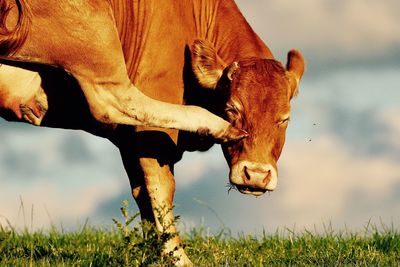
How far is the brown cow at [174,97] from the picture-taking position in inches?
405

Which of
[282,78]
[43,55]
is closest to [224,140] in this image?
[282,78]

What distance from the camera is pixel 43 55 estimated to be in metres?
9.34

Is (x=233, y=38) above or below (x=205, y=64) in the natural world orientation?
above

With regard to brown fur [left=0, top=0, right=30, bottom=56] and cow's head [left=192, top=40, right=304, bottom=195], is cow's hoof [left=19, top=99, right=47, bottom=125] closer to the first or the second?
brown fur [left=0, top=0, right=30, bottom=56]

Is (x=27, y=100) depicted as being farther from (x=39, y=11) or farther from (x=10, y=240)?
(x=10, y=240)

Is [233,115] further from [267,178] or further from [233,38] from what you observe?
[233,38]

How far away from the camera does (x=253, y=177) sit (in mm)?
10188

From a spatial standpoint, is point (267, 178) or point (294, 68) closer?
point (267, 178)

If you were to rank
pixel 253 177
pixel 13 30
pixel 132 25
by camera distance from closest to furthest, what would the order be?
pixel 13 30, pixel 253 177, pixel 132 25

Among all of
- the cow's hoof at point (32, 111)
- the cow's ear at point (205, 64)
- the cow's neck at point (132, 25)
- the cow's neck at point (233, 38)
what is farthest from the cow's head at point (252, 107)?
the cow's hoof at point (32, 111)

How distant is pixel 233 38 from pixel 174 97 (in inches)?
45.5

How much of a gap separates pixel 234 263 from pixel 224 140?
1138mm

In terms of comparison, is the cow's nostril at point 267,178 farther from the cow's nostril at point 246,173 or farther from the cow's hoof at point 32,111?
the cow's hoof at point 32,111

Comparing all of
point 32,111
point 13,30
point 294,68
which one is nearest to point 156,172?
point 32,111
